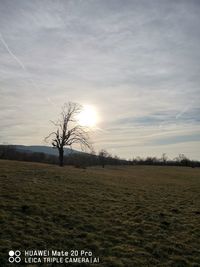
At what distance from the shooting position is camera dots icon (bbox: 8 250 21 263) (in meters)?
8.60

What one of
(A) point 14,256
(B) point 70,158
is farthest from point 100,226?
(B) point 70,158

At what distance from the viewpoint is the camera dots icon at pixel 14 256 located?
8.60 m

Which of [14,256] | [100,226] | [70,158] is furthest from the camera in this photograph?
[70,158]

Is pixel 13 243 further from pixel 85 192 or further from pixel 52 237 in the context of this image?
pixel 85 192

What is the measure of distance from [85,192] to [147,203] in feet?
16.2

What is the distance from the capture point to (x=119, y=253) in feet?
33.4

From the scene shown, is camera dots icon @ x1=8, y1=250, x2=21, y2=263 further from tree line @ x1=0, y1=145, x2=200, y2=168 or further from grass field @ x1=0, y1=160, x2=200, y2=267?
tree line @ x1=0, y1=145, x2=200, y2=168

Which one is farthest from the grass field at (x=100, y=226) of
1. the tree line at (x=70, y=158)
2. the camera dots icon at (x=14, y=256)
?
the tree line at (x=70, y=158)

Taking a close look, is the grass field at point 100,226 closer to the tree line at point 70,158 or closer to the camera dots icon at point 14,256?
the camera dots icon at point 14,256

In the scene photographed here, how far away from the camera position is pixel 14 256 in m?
8.83

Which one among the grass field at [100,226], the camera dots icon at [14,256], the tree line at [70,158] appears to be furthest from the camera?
the tree line at [70,158]

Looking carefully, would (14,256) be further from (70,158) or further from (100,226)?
(70,158)

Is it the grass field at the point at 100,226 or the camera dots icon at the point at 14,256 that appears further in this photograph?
the grass field at the point at 100,226

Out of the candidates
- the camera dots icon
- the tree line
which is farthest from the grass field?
the tree line
